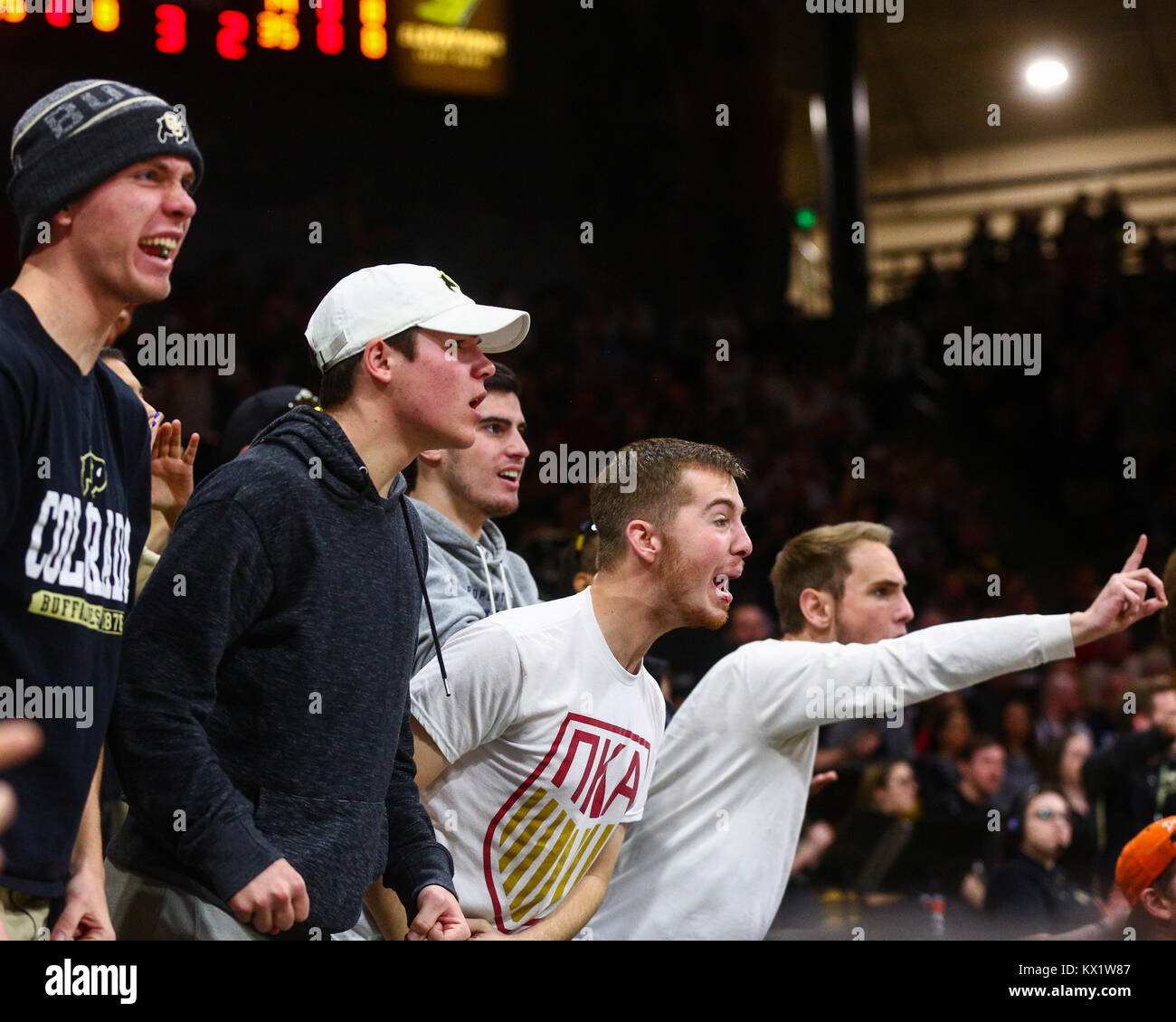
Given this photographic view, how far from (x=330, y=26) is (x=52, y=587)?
6657 millimetres

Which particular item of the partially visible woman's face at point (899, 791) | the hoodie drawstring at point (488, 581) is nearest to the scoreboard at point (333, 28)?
the partially visible woman's face at point (899, 791)

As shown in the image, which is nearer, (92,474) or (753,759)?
(92,474)

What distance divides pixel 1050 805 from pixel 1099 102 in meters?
12.1

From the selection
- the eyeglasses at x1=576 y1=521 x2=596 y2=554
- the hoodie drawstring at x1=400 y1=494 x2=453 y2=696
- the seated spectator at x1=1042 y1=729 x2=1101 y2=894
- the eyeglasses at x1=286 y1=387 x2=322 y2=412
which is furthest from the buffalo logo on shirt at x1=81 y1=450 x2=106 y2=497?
the seated spectator at x1=1042 y1=729 x2=1101 y2=894

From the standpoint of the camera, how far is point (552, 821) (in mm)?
2500

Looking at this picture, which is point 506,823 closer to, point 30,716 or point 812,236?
point 30,716

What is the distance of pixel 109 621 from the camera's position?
69.1 inches

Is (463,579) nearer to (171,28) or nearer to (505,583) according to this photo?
(505,583)

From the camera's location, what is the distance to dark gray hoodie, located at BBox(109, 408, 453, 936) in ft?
5.96

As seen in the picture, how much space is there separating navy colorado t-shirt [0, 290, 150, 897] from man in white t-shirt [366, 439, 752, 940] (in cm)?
80

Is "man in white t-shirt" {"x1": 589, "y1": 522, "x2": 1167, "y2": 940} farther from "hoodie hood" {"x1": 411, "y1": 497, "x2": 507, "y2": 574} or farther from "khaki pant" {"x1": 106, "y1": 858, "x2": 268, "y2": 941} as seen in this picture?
"khaki pant" {"x1": 106, "y1": 858, "x2": 268, "y2": 941}

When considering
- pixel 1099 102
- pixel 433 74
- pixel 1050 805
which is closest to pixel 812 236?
pixel 1099 102

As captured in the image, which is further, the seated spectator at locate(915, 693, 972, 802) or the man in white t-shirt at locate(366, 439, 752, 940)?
the seated spectator at locate(915, 693, 972, 802)

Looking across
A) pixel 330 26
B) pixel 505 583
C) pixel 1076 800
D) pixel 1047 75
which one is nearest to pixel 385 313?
pixel 505 583
